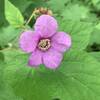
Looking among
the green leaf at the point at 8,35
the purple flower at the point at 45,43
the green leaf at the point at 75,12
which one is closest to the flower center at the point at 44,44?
the purple flower at the point at 45,43

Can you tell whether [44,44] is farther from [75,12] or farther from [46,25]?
[75,12]

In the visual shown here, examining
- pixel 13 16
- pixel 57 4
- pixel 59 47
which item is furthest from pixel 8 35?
pixel 57 4

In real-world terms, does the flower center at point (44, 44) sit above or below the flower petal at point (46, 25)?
below

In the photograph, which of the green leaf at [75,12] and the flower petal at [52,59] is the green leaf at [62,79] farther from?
the green leaf at [75,12]

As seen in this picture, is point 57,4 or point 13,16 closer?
point 13,16

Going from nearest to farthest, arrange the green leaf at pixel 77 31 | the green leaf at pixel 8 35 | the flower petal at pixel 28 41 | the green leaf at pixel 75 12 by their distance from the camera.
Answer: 1. the flower petal at pixel 28 41
2. the green leaf at pixel 77 31
3. the green leaf at pixel 8 35
4. the green leaf at pixel 75 12

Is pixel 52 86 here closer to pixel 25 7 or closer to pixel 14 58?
pixel 14 58
